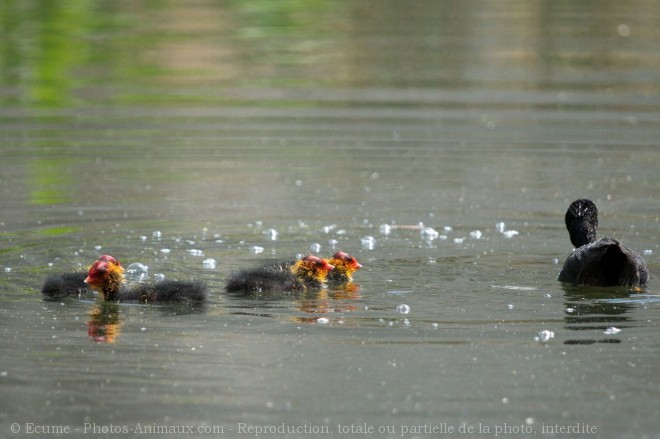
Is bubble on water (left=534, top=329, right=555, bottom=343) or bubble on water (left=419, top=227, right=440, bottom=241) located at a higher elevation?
bubble on water (left=419, top=227, right=440, bottom=241)

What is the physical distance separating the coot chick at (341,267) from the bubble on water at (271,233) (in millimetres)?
1827

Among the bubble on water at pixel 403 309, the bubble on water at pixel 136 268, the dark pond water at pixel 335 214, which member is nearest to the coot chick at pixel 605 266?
the dark pond water at pixel 335 214

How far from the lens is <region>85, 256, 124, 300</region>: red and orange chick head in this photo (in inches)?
359

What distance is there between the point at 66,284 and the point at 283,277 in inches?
57.4

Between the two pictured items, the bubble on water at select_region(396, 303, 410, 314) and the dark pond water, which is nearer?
the dark pond water

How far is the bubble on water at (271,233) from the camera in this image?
1162cm

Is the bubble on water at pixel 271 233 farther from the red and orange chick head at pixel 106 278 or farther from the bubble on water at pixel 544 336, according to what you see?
the bubble on water at pixel 544 336

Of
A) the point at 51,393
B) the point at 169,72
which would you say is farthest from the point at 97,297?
the point at 169,72

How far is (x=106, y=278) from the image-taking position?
9148 millimetres

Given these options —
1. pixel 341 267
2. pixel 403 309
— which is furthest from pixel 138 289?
pixel 403 309

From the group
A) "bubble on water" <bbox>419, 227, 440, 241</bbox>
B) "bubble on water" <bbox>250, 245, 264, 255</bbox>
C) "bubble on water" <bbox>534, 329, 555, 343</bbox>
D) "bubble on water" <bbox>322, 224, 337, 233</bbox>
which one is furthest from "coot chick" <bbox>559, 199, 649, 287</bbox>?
"bubble on water" <bbox>322, 224, 337, 233</bbox>

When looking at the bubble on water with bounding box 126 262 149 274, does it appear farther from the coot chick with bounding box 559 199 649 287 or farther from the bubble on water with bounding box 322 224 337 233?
the coot chick with bounding box 559 199 649 287

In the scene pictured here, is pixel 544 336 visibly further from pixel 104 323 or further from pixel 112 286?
pixel 112 286

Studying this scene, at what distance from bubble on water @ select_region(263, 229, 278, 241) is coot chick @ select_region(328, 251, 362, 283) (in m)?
1.83
